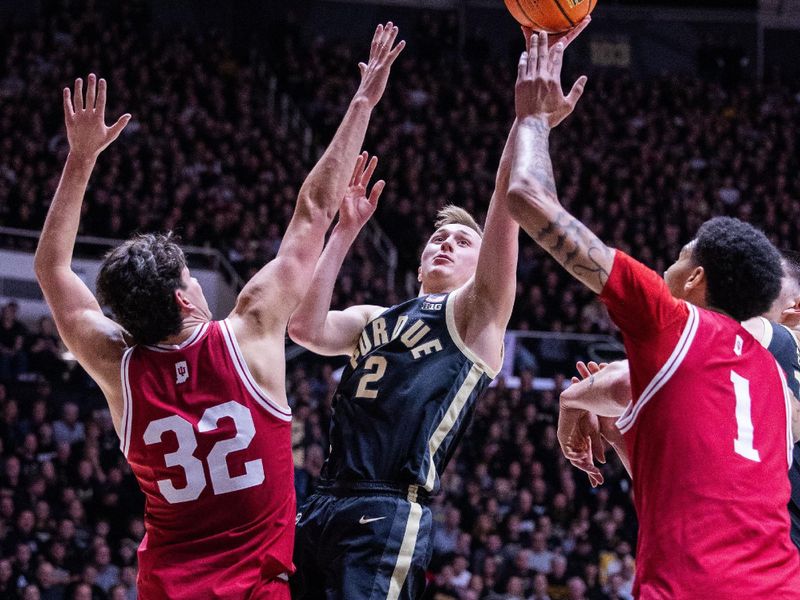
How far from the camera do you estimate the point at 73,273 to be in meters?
3.53

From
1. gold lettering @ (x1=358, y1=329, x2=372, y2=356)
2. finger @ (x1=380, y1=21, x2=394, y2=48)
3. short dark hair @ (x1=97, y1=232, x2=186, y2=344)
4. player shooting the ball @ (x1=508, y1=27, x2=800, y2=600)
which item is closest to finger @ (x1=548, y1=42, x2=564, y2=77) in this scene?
player shooting the ball @ (x1=508, y1=27, x2=800, y2=600)

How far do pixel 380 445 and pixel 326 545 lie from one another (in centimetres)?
38

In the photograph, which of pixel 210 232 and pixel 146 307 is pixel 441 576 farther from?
pixel 146 307

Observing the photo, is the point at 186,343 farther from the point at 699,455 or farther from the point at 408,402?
the point at 699,455

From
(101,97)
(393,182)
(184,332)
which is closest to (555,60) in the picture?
(184,332)

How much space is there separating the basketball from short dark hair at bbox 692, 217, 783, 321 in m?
1.15

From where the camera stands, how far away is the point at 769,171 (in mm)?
19172

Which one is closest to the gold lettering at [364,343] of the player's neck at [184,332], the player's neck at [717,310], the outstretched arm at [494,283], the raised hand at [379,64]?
the outstretched arm at [494,283]

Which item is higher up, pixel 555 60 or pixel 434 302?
pixel 555 60

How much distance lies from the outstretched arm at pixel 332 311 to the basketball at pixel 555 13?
815 mm

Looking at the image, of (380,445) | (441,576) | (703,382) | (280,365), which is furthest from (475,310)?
(441,576)

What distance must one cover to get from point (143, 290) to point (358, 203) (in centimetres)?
131

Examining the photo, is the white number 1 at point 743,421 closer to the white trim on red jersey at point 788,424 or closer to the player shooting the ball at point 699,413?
the player shooting the ball at point 699,413

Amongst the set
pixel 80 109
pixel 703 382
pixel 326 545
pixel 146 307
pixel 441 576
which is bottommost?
pixel 441 576
